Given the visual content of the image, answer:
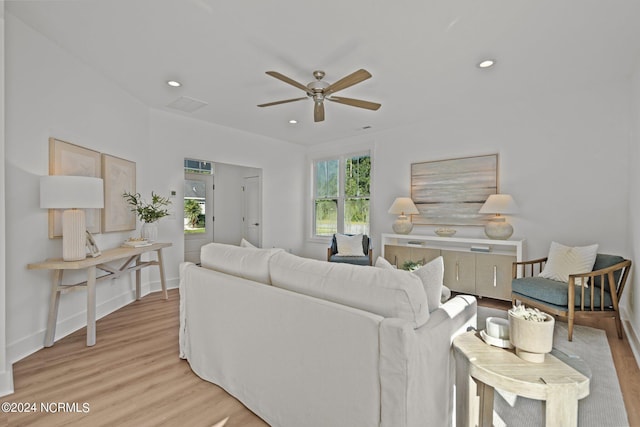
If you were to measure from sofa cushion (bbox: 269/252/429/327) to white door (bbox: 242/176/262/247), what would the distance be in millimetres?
5309

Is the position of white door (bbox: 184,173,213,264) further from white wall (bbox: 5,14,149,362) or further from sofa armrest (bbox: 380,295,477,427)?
sofa armrest (bbox: 380,295,477,427)

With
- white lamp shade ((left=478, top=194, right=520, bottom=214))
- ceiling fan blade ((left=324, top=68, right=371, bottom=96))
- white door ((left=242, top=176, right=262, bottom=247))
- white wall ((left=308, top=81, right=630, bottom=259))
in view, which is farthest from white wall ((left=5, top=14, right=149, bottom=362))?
white lamp shade ((left=478, top=194, right=520, bottom=214))

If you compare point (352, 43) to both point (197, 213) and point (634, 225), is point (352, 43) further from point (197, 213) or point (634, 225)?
point (197, 213)

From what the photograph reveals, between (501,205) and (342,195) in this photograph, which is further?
(342,195)

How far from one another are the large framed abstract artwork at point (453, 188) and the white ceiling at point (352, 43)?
101 cm

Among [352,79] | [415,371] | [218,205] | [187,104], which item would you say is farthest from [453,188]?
[218,205]

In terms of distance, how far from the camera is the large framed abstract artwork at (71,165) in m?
2.73

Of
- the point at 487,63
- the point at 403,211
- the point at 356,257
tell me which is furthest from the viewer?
the point at 356,257

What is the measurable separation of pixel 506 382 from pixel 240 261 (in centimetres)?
154

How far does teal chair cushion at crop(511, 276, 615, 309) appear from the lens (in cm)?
277

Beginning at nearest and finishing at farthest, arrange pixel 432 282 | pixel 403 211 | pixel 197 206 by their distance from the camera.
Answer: pixel 432 282 → pixel 403 211 → pixel 197 206

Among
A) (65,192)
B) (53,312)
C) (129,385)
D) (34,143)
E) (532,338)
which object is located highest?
(34,143)

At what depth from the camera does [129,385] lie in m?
2.04

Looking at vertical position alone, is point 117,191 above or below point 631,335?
above
